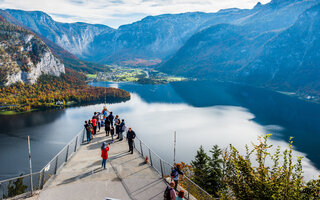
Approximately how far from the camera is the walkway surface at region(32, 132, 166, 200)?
528 inches

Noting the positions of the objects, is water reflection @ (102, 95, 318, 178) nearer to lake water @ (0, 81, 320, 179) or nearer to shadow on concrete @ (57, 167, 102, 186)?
lake water @ (0, 81, 320, 179)

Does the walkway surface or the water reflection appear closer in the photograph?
the walkway surface

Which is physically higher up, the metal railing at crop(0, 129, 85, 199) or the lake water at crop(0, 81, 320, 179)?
the metal railing at crop(0, 129, 85, 199)

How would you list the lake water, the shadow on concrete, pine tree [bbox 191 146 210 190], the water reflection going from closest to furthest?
the shadow on concrete
pine tree [bbox 191 146 210 190]
the lake water
the water reflection

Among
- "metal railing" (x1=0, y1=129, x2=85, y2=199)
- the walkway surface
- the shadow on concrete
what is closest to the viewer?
→ the walkway surface

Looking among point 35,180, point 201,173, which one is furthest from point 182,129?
point 35,180

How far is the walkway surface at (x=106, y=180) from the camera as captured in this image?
13.4 metres

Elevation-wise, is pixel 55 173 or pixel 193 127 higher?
pixel 55 173

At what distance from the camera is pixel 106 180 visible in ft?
49.7

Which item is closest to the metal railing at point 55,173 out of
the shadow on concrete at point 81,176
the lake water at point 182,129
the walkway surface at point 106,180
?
the walkway surface at point 106,180

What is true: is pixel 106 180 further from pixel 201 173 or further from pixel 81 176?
pixel 201 173

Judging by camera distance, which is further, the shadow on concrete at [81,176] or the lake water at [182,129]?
the lake water at [182,129]

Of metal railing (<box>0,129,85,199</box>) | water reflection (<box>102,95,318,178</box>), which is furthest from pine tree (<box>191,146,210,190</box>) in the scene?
metal railing (<box>0,129,85,199</box>)

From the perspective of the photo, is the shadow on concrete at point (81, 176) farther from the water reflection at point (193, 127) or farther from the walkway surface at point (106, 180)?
the water reflection at point (193, 127)
